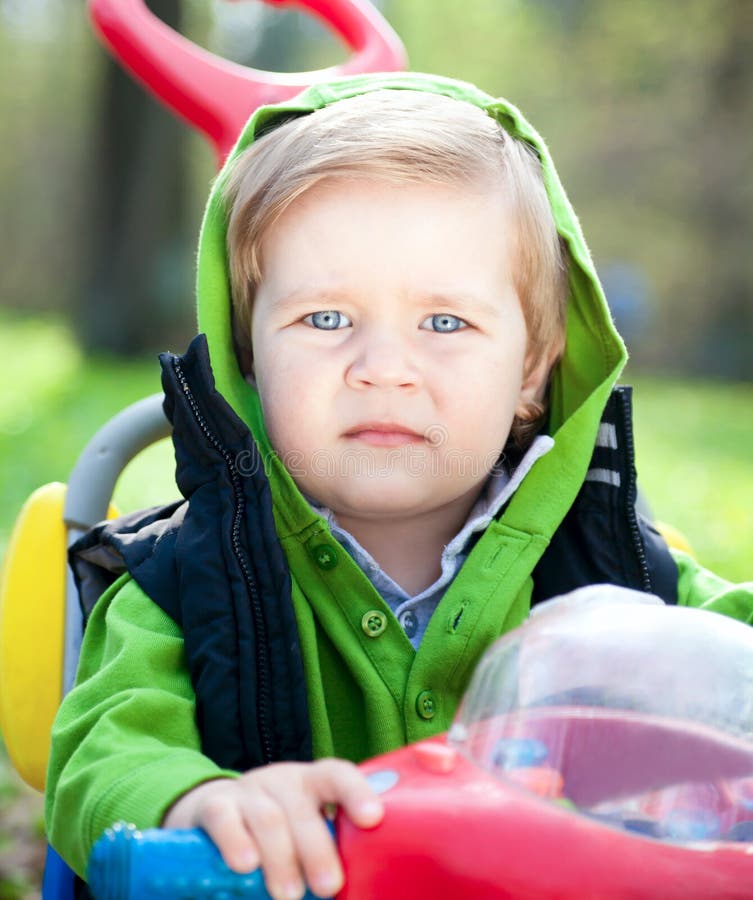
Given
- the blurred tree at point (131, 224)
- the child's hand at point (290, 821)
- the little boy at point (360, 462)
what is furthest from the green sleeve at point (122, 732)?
the blurred tree at point (131, 224)

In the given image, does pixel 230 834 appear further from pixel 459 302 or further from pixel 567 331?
pixel 567 331

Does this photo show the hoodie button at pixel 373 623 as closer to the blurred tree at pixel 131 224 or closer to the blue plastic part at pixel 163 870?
the blue plastic part at pixel 163 870

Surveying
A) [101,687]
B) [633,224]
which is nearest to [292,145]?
[101,687]

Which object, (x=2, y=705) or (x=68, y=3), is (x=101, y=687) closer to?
(x=2, y=705)

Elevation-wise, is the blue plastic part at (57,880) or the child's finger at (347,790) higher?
the child's finger at (347,790)

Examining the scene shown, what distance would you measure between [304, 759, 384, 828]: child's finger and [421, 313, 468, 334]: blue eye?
0.75 m

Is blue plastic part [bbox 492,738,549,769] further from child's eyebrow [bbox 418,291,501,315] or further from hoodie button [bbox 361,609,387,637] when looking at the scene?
child's eyebrow [bbox 418,291,501,315]

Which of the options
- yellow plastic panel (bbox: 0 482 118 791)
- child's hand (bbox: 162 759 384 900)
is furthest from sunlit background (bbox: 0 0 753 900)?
child's hand (bbox: 162 759 384 900)

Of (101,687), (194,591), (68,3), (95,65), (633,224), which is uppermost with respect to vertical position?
(68,3)

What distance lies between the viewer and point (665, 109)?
15570 mm

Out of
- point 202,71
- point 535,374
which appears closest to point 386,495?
point 535,374

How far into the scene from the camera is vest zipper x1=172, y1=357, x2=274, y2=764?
1471 millimetres

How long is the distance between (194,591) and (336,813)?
0.52 metres

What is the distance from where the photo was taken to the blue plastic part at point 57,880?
158 centimetres
